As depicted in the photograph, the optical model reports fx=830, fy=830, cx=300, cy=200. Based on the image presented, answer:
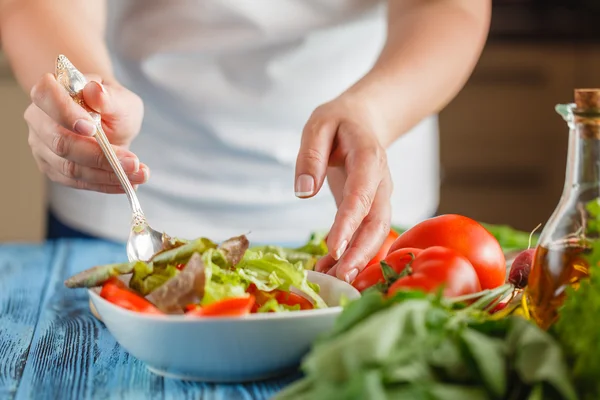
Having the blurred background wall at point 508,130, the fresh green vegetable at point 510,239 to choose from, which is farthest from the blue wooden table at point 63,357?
the blurred background wall at point 508,130

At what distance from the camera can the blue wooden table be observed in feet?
2.54

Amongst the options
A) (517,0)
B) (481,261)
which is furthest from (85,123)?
(517,0)

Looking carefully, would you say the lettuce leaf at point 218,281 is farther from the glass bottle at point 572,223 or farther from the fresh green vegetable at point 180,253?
the glass bottle at point 572,223

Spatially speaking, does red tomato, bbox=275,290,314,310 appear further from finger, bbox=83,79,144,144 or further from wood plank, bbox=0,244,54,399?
finger, bbox=83,79,144,144

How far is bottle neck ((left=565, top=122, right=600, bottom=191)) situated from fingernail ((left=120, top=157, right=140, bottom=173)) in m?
0.57

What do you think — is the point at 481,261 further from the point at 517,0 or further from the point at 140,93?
the point at 517,0

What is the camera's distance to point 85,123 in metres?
1.07

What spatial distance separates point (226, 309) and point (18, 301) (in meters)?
0.52

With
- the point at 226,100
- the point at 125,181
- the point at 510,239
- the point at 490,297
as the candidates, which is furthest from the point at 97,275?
the point at 226,100

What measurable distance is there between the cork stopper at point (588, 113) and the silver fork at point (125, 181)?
1.78 ft

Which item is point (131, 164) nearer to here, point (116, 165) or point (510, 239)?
point (116, 165)

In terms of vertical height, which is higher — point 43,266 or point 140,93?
point 140,93

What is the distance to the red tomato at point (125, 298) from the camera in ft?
2.57

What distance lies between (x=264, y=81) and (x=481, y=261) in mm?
789
